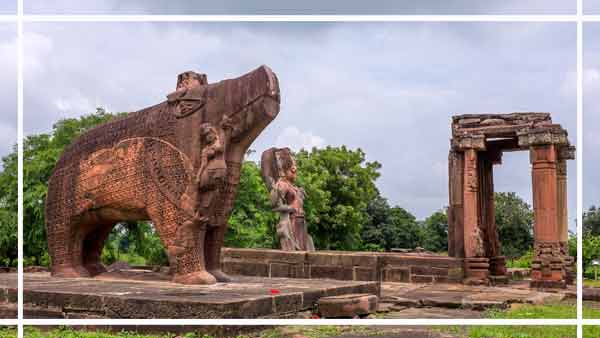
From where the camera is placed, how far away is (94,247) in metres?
10.6

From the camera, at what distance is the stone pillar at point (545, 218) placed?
14.2 m

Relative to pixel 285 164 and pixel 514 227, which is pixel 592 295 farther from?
pixel 514 227

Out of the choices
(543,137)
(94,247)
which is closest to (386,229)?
(543,137)

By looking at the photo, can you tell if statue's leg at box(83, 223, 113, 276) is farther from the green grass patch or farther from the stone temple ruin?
the stone temple ruin

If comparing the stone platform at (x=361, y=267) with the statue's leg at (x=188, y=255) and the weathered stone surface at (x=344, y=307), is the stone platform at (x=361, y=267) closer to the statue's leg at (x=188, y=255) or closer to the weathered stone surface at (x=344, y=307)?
the statue's leg at (x=188, y=255)

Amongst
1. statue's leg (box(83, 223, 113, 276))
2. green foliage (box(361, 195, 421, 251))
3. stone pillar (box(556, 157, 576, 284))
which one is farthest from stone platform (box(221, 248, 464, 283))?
green foliage (box(361, 195, 421, 251))

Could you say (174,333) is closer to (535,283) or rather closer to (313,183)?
(535,283)

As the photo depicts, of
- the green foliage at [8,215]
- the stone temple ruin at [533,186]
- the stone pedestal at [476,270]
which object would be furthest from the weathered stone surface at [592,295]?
the green foliage at [8,215]

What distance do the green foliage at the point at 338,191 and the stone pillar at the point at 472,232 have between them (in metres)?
16.8

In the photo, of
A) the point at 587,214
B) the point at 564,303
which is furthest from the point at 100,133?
the point at 587,214

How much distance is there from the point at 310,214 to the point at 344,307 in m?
22.4

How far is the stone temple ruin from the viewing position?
46.9ft

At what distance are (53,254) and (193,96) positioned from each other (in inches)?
133

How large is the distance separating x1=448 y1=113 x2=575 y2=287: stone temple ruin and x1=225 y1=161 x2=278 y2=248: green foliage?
9.50m
